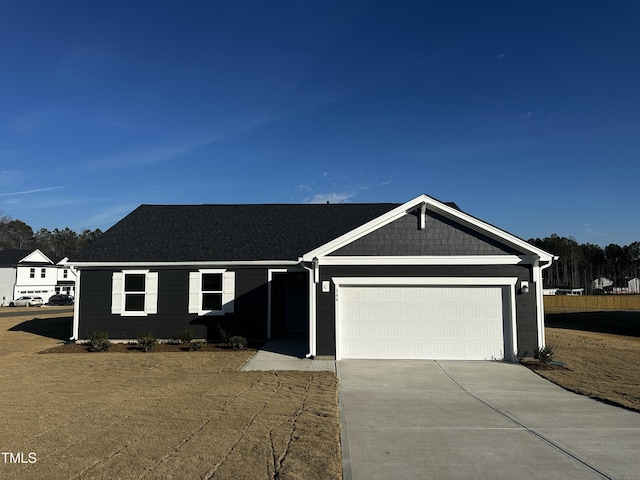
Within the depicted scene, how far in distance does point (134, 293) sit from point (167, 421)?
33.6ft

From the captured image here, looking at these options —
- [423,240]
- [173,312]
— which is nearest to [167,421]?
[423,240]

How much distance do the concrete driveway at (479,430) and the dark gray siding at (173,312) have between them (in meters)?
6.15

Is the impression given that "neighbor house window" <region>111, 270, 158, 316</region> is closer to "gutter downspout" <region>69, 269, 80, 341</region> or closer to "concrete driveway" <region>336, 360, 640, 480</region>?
"gutter downspout" <region>69, 269, 80, 341</region>

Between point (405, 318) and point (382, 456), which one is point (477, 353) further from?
point (382, 456)

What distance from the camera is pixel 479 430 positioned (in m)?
6.70

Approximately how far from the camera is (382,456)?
18.5 feet

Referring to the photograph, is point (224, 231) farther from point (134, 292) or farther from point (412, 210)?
point (412, 210)

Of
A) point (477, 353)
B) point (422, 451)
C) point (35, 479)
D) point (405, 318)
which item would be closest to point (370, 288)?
point (405, 318)

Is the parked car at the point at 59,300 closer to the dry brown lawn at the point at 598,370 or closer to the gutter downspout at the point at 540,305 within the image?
the dry brown lawn at the point at 598,370

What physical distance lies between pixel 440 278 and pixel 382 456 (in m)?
7.81

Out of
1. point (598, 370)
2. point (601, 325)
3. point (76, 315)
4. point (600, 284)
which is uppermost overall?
point (600, 284)

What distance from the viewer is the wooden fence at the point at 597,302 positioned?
48303mm

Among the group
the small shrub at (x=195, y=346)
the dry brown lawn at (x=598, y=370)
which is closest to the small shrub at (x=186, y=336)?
the small shrub at (x=195, y=346)

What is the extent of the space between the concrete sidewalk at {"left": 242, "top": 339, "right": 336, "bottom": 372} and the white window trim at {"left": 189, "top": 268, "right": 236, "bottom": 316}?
222 cm
